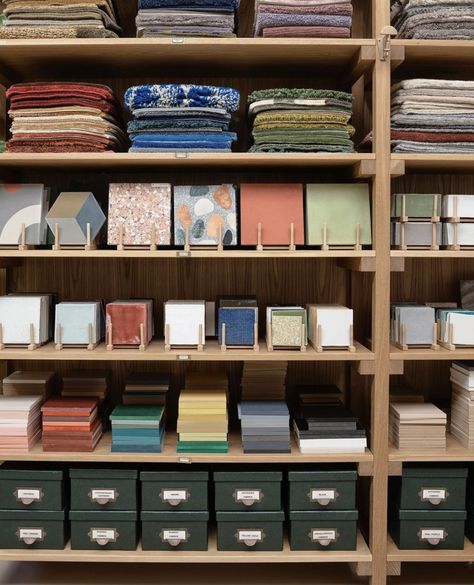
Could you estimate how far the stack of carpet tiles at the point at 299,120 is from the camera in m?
2.27

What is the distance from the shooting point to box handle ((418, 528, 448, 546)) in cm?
231

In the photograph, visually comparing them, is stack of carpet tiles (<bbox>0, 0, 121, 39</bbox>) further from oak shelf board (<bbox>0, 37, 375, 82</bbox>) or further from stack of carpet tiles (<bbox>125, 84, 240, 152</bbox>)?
stack of carpet tiles (<bbox>125, 84, 240, 152</bbox>)

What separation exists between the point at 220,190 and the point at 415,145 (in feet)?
2.69

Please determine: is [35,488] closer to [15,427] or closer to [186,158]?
[15,427]

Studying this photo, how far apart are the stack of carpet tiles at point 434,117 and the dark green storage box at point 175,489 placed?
1.59 metres

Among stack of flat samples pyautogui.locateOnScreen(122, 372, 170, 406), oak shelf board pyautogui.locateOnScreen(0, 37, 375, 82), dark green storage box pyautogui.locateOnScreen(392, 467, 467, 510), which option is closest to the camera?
oak shelf board pyautogui.locateOnScreen(0, 37, 375, 82)

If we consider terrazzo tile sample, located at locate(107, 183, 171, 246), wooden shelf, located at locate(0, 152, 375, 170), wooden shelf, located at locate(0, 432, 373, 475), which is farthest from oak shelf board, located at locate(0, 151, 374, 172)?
wooden shelf, located at locate(0, 432, 373, 475)

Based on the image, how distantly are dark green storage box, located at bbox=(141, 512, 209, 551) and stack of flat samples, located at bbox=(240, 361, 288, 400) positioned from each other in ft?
1.81

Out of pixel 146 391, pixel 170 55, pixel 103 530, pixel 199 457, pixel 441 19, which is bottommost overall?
pixel 103 530

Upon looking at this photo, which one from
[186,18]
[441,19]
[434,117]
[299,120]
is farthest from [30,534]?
[441,19]

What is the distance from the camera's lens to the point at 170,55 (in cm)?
234

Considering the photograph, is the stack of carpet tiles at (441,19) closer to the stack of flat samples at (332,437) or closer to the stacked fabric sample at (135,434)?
the stack of flat samples at (332,437)

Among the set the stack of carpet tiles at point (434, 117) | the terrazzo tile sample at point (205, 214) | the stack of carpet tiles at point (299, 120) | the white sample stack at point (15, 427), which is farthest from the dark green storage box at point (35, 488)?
the stack of carpet tiles at point (434, 117)

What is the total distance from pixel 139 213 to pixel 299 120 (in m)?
0.76
